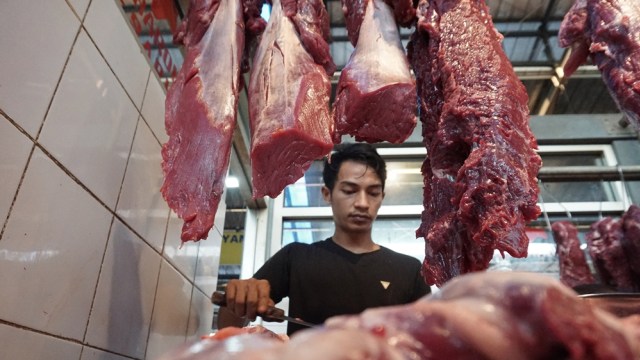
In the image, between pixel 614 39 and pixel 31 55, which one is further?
pixel 614 39

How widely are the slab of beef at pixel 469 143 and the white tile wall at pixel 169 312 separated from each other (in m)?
1.11

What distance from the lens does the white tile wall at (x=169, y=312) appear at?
1.89 meters

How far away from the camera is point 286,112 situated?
48.9 inches

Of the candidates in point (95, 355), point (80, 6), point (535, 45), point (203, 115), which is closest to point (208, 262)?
point (95, 355)

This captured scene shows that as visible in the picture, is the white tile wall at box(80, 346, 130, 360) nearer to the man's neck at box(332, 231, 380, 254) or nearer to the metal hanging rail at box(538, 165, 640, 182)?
the man's neck at box(332, 231, 380, 254)

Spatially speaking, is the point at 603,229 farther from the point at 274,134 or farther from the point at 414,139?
the point at 274,134

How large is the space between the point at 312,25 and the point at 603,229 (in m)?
2.23

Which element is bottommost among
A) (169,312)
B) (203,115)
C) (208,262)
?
(208,262)

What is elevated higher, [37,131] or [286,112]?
[286,112]

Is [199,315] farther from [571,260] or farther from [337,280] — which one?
[571,260]

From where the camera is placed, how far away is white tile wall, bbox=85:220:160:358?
1479mm

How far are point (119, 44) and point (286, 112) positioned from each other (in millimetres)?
749

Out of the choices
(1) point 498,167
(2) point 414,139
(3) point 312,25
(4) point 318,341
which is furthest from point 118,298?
(2) point 414,139

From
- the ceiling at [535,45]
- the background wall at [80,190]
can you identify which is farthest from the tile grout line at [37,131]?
the ceiling at [535,45]
